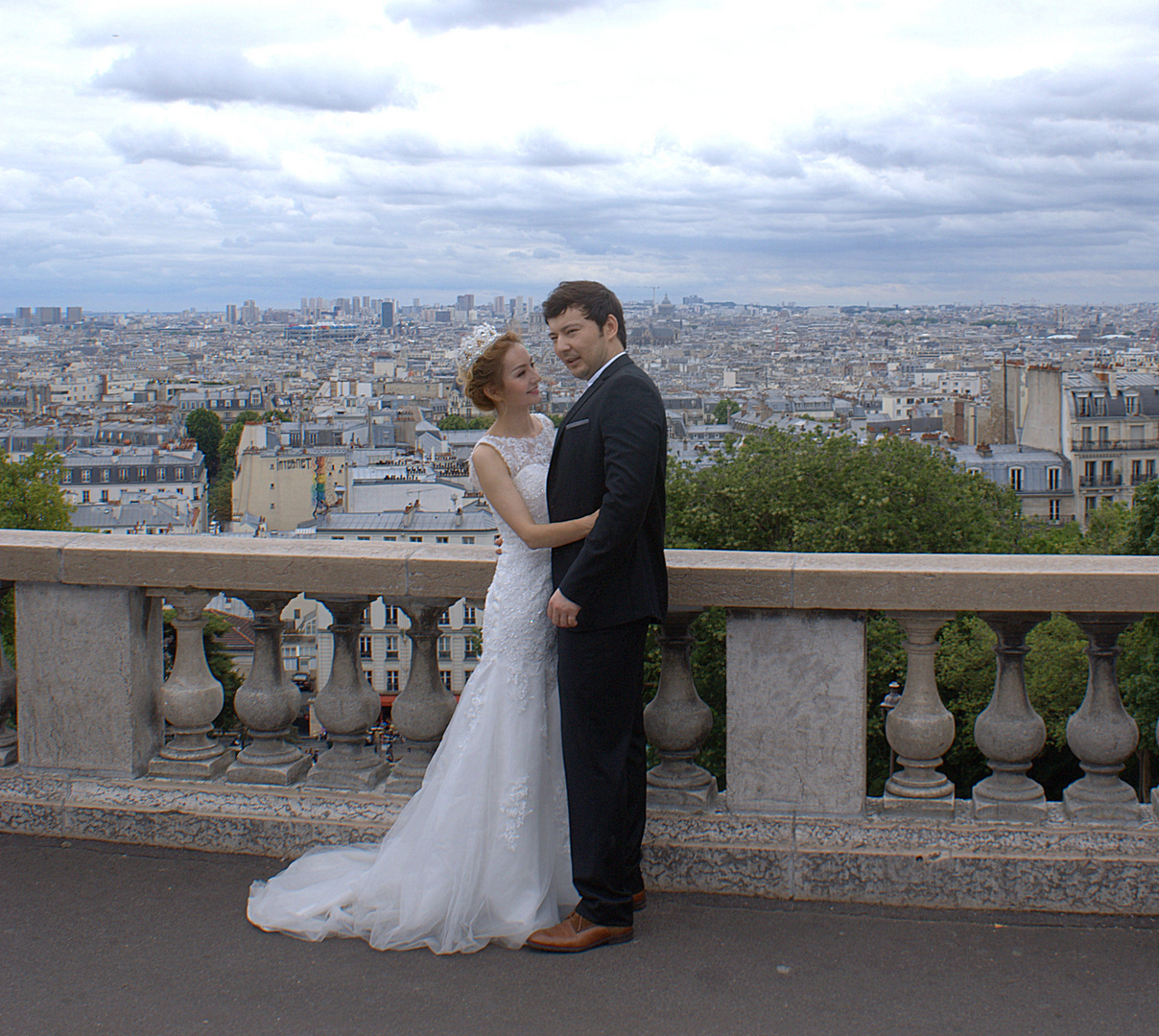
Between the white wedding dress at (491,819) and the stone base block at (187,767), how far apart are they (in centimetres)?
53

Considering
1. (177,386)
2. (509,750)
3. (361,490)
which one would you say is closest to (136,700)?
(509,750)

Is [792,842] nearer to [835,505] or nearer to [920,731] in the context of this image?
[920,731]

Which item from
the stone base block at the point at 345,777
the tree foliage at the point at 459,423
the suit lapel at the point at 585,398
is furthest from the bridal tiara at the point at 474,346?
the tree foliage at the point at 459,423

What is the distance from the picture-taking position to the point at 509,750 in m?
3.31

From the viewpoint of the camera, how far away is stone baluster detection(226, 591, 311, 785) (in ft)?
12.2

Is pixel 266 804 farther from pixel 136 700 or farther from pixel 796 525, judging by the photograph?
pixel 796 525

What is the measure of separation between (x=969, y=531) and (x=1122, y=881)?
20176 mm

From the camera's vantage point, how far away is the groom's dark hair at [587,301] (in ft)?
10.3

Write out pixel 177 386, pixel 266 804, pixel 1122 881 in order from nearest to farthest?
pixel 1122 881
pixel 266 804
pixel 177 386

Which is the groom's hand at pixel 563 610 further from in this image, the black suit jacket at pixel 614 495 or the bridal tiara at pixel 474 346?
the bridal tiara at pixel 474 346

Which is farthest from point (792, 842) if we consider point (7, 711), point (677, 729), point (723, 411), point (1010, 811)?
point (723, 411)

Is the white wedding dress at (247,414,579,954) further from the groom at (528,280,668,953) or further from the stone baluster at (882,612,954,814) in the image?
the stone baluster at (882,612,954,814)

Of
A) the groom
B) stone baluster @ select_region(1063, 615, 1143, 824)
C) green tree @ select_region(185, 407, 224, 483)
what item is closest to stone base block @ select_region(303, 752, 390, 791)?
the groom

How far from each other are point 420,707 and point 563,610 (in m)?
0.79
